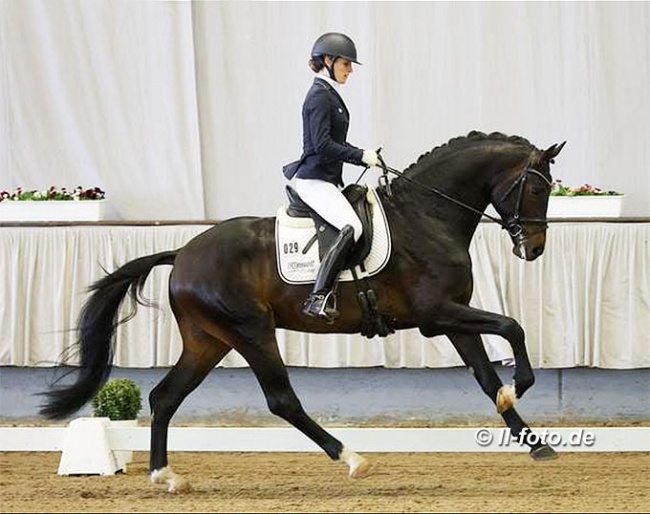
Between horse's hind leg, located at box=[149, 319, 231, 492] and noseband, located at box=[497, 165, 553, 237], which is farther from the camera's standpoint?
horse's hind leg, located at box=[149, 319, 231, 492]

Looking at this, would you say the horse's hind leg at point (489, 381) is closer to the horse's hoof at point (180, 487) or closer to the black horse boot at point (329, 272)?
the black horse boot at point (329, 272)

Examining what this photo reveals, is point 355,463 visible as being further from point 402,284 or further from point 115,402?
point 115,402

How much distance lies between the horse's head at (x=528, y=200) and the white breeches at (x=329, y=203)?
669 millimetres

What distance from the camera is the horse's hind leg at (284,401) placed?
215 inches

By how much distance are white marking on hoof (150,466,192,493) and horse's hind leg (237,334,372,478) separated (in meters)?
0.54

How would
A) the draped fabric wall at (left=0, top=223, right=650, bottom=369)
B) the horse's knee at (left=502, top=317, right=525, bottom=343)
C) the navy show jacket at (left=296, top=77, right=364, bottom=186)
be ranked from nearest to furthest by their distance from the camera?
the horse's knee at (left=502, top=317, right=525, bottom=343)
the navy show jacket at (left=296, top=77, right=364, bottom=186)
the draped fabric wall at (left=0, top=223, right=650, bottom=369)

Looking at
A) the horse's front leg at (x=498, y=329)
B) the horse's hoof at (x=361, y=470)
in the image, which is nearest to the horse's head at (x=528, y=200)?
the horse's front leg at (x=498, y=329)

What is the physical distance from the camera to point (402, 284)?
5.58 meters

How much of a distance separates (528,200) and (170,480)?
79.6 inches

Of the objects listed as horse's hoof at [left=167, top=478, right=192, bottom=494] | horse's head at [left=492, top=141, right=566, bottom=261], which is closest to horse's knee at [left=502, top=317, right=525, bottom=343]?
horse's head at [left=492, top=141, right=566, bottom=261]

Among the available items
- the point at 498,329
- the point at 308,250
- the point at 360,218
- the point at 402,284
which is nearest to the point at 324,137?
the point at 360,218

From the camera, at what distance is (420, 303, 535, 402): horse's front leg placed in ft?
17.5

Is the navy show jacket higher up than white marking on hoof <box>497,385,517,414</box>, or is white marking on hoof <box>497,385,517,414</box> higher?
the navy show jacket

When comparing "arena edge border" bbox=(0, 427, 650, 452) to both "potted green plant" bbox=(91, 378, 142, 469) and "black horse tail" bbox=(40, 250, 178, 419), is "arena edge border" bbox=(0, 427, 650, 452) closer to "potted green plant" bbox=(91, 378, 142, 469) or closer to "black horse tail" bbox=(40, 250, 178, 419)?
"black horse tail" bbox=(40, 250, 178, 419)
